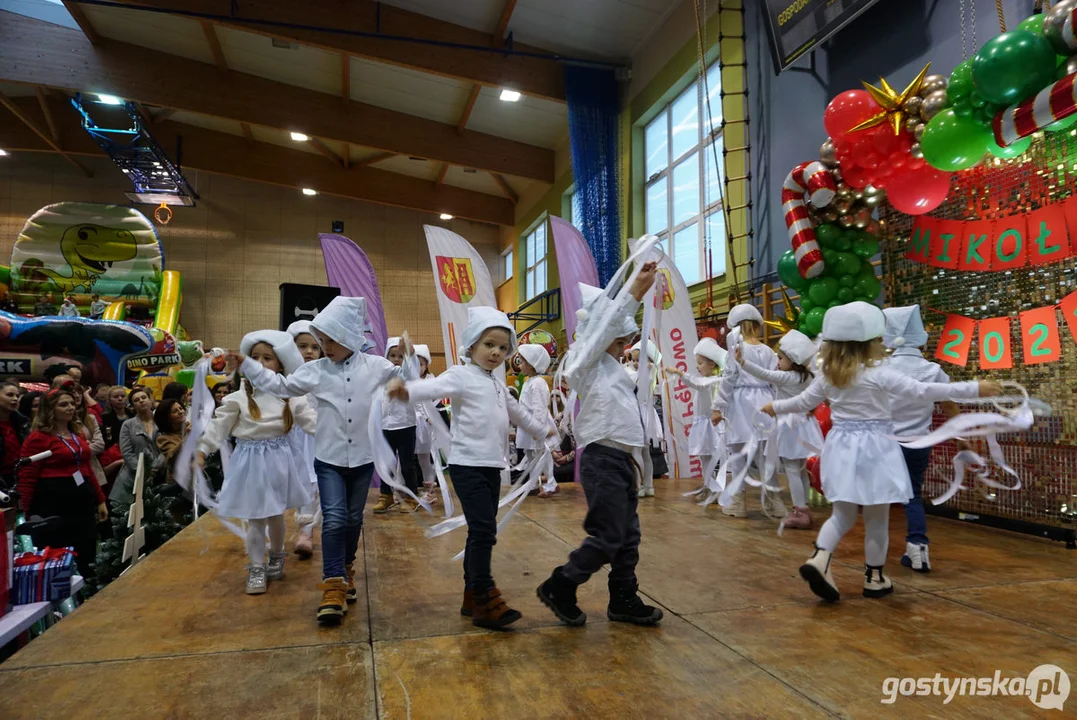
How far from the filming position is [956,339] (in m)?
5.05

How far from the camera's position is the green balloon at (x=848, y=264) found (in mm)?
5500

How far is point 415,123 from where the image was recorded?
1417cm

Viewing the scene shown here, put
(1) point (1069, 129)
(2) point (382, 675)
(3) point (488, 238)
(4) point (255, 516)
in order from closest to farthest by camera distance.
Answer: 1. (2) point (382, 675)
2. (4) point (255, 516)
3. (1) point (1069, 129)
4. (3) point (488, 238)

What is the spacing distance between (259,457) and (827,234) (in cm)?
462

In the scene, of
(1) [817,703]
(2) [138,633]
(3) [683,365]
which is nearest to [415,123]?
(3) [683,365]

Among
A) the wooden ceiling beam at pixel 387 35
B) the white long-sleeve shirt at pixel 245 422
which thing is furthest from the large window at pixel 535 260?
the white long-sleeve shirt at pixel 245 422

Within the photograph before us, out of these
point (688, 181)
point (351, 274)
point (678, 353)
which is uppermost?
point (688, 181)

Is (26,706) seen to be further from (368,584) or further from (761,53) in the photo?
(761,53)

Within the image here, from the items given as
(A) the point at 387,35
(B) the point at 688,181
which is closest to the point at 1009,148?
(B) the point at 688,181

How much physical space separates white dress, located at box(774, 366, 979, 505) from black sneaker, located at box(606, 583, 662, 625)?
0.98 meters

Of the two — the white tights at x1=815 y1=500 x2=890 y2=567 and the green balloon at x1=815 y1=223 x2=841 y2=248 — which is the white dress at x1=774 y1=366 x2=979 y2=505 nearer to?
the white tights at x1=815 y1=500 x2=890 y2=567

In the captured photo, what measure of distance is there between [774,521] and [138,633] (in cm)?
420

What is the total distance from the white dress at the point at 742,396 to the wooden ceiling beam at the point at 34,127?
15.2 metres

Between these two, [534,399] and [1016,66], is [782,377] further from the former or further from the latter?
[534,399]
